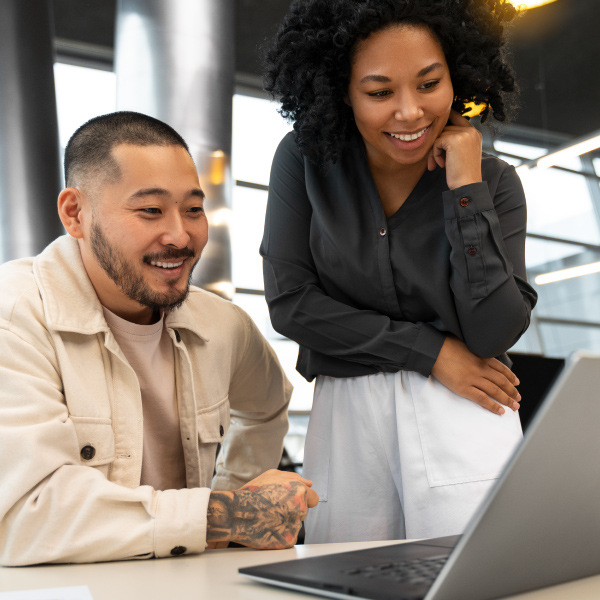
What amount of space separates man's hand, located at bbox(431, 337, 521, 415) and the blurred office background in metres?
3.10

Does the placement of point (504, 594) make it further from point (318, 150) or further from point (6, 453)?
point (318, 150)

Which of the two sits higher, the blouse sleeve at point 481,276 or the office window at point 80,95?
the office window at point 80,95

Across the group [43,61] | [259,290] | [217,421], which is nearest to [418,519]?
[217,421]

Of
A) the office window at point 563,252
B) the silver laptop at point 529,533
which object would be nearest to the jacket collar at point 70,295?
the silver laptop at point 529,533

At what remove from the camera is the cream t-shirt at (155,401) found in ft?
5.05

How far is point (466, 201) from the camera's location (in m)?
1.46

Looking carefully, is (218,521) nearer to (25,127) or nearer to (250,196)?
(25,127)

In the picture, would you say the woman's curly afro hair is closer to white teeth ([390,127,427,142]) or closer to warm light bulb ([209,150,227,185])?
white teeth ([390,127,427,142])

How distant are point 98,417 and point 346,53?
0.90 m

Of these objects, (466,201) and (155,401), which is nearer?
(466,201)

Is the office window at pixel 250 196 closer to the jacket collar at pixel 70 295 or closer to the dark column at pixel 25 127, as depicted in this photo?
the dark column at pixel 25 127

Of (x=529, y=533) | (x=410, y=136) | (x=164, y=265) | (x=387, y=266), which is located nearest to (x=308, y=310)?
(x=387, y=266)

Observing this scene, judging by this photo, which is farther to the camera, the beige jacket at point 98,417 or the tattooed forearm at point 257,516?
the tattooed forearm at point 257,516

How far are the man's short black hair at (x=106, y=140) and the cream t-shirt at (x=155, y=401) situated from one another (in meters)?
0.29
